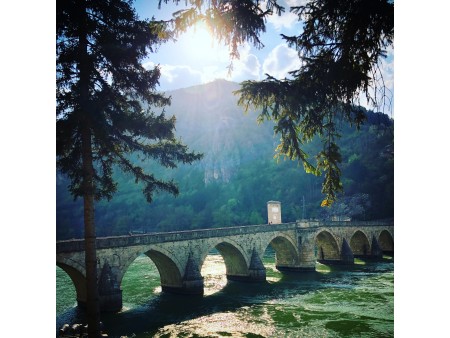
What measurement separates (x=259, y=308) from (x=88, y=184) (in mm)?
9794

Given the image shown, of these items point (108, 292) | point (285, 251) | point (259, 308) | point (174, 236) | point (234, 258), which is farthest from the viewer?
point (285, 251)

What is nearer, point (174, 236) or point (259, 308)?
point (259, 308)

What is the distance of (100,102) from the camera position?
6.86m

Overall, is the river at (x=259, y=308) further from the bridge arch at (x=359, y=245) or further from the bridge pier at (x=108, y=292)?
the bridge arch at (x=359, y=245)

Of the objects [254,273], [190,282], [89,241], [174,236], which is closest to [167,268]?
[190,282]

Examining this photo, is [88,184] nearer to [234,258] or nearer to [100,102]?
[100,102]

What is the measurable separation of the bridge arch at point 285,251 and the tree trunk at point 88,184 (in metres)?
17.6

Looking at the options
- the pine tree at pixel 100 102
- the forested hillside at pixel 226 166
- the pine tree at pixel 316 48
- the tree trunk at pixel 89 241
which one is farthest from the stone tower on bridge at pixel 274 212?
the pine tree at pixel 316 48

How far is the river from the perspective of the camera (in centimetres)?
1098

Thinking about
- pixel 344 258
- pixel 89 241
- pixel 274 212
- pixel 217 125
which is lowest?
pixel 344 258

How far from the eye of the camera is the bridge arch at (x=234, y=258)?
20138 millimetres

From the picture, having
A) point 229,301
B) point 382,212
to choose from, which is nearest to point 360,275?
point 229,301

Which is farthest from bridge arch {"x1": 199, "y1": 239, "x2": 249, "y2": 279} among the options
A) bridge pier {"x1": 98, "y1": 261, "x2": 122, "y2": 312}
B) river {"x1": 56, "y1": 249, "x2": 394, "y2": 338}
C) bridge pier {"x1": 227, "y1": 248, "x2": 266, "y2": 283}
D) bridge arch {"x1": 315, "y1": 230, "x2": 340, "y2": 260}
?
bridge arch {"x1": 315, "y1": 230, "x2": 340, "y2": 260}
